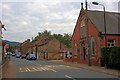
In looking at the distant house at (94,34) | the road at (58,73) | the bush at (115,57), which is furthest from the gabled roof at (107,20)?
the bush at (115,57)

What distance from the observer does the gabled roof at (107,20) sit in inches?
1631

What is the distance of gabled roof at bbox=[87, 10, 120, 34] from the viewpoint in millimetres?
41438

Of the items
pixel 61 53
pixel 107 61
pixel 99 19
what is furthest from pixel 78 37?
pixel 61 53

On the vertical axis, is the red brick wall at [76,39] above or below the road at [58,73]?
above

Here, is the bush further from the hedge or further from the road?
the road

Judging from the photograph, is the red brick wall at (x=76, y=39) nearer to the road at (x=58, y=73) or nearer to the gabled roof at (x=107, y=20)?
the gabled roof at (x=107, y=20)

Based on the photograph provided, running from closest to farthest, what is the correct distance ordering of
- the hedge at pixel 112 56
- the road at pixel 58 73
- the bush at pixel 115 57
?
the road at pixel 58 73, the bush at pixel 115 57, the hedge at pixel 112 56

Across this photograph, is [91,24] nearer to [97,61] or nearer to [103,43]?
[103,43]

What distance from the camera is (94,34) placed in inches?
1650

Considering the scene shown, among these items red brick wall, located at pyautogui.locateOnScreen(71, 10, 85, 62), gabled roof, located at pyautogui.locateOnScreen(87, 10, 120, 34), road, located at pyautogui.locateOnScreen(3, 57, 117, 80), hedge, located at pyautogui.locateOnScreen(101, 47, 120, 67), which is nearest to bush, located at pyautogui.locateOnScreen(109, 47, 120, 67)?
hedge, located at pyautogui.locateOnScreen(101, 47, 120, 67)

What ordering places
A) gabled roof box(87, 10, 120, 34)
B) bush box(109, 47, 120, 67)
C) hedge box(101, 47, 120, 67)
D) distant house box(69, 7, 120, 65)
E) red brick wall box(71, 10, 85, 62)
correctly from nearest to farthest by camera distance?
bush box(109, 47, 120, 67) → hedge box(101, 47, 120, 67) → distant house box(69, 7, 120, 65) → gabled roof box(87, 10, 120, 34) → red brick wall box(71, 10, 85, 62)

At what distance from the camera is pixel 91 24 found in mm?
43031

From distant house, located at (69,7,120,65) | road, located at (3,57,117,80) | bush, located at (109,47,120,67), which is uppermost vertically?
distant house, located at (69,7,120,65)

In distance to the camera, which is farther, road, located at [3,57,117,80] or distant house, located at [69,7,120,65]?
distant house, located at [69,7,120,65]
